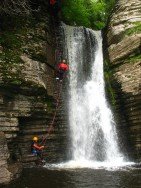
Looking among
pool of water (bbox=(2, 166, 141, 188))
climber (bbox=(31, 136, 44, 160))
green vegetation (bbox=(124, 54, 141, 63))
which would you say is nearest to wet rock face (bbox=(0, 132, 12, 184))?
pool of water (bbox=(2, 166, 141, 188))

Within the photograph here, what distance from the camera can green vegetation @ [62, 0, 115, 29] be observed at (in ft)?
81.5

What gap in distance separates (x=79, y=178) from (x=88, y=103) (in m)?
8.00

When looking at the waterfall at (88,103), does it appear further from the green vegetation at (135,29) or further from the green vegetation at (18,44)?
the green vegetation at (18,44)

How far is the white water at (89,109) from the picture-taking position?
17.4 metres

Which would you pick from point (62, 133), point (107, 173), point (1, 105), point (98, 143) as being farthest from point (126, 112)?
point (1, 105)

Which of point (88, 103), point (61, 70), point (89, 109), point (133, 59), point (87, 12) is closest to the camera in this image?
point (133, 59)

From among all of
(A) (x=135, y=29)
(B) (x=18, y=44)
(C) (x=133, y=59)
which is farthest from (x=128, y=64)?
(B) (x=18, y=44)

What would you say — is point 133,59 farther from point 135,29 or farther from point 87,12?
point 87,12

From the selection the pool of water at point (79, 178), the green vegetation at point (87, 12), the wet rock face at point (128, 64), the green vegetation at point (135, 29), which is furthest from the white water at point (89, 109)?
the green vegetation at point (135, 29)

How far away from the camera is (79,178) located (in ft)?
40.2

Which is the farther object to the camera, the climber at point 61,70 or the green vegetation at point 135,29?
the green vegetation at point 135,29

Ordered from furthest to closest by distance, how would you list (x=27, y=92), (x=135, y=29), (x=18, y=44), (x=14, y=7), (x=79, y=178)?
(x=135, y=29)
(x=14, y=7)
(x=18, y=44)
(x=27, y=92)
(x=79, y=178)

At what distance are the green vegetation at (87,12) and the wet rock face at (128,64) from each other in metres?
3.14

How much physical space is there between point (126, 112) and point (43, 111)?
4.71 meters
